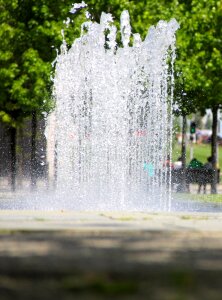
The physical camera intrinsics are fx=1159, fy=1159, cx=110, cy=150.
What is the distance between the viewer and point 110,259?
791 centimetres

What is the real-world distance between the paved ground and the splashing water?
24.4 ft

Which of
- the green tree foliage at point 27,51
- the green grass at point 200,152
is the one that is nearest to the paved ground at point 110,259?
the green tree foliage at point 27,51

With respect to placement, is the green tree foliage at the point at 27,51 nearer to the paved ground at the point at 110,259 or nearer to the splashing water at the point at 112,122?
the splashing water at the point at 112,122

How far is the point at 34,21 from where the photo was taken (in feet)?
119

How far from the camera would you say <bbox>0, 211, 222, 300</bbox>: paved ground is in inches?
250

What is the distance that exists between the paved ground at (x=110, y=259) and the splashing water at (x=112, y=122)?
744cm

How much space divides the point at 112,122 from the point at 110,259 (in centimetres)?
1477

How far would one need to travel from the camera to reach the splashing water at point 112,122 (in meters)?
22.0

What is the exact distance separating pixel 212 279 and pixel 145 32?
2838cm

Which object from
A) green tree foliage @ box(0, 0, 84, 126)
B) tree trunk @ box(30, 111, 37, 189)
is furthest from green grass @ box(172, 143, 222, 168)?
green tree foliage @ box(0, 0, 84, 126)

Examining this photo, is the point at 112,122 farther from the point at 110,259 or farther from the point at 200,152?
the point at 200,152

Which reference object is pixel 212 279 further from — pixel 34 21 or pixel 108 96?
pixel 34 21

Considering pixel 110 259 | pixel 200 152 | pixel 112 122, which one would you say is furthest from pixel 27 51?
pixel 200 152

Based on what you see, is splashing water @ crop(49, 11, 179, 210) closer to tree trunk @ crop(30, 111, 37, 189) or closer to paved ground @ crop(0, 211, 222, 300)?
tree trunk @ crop(30, 111, 37, 189)
